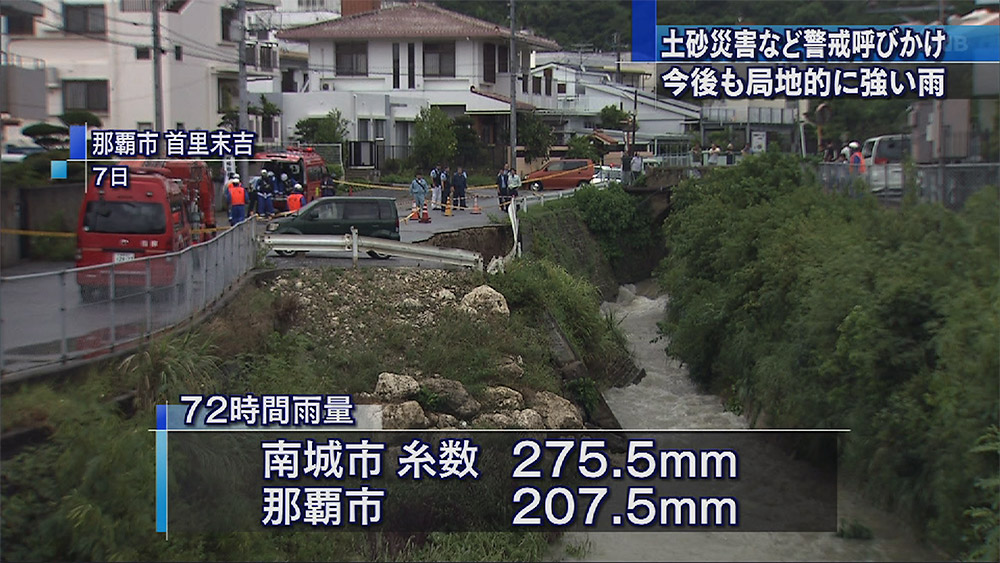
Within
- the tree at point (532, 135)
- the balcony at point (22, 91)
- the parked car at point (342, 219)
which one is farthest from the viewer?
the tree at point (532, 135)

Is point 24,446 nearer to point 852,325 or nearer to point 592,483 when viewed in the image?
point 592,483

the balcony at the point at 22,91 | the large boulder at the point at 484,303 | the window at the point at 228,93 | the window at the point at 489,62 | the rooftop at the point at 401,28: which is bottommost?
the large boulder at the point at 484,303

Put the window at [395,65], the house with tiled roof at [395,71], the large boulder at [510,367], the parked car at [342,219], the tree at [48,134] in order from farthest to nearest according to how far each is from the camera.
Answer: the window at [395,65]
the house with tiled roof at [395,71]
the tree at [48,134]
the parked car at [342,219]
the large boulder at [510,367]

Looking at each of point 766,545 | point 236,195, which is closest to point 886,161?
point 766,545

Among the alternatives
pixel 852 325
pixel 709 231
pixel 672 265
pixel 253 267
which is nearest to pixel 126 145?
pixel 253 267

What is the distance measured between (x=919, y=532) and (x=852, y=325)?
2.95 meters

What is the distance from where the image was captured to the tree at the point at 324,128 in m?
42.8

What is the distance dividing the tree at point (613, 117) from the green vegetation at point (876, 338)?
119 feet

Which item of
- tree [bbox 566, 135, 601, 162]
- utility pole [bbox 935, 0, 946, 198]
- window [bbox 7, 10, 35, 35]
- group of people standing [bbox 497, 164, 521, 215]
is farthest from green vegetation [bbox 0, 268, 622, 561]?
tree [bbox 566, 135, 601, 162]

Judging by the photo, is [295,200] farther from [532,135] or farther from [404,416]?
[532,135]

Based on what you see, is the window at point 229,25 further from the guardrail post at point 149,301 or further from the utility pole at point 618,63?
the utility pole at point 618,63

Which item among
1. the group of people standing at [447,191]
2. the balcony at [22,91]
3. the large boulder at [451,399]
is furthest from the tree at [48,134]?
the large boulder at [451,399]

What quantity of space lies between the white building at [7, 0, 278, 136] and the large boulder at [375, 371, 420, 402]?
1465 centimetres
